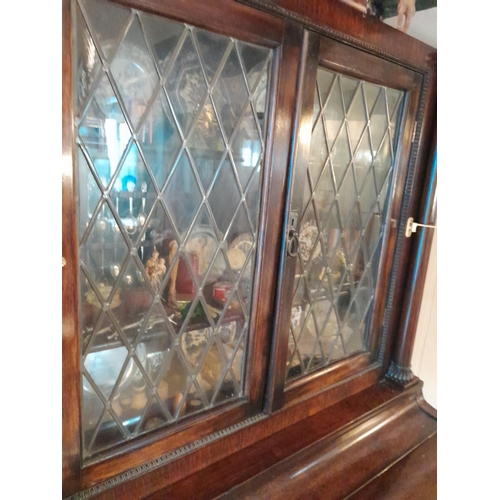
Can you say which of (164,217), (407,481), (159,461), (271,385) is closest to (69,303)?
(164,217)

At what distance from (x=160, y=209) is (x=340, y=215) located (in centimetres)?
46

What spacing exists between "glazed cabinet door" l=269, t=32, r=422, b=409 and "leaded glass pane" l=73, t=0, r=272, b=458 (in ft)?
0.33

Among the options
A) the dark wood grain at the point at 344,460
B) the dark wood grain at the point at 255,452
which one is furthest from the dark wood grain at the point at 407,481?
the dark wood grain at the point at 255,452

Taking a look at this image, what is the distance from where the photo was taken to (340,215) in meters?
0.92

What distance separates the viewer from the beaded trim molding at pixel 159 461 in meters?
0.64

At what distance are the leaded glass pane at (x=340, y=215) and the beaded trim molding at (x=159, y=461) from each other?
0.53 ft

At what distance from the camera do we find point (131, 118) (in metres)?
0.59

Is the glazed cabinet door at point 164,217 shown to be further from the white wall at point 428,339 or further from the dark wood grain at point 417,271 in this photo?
the white wall at point 428,339

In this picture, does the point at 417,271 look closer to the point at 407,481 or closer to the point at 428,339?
the point at 428,339

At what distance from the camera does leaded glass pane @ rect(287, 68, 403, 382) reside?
84cm

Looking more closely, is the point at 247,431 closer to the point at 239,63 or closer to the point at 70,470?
the point at 70,470
